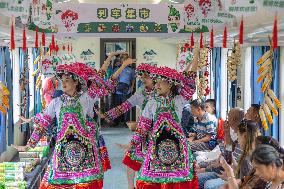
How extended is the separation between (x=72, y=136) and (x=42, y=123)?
331mm

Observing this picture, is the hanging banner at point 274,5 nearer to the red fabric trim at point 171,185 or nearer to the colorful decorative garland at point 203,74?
the red fabric trim at point 171,185

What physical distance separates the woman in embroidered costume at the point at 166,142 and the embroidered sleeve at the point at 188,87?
0.12 metres

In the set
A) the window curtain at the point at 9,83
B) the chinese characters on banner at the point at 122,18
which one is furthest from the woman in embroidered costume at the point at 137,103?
the window curtain at the point at 9,83

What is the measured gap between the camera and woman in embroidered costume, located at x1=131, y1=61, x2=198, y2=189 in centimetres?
629

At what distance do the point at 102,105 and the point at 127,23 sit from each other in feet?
28.2

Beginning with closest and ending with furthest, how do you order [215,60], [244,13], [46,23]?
[244,13] < [46,23] < [215,60]

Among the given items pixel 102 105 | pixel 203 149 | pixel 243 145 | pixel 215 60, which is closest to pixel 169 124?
pixel 243 145

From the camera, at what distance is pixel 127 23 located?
9.50 m

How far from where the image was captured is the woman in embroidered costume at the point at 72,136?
6.01 metres

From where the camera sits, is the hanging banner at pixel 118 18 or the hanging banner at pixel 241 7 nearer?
the hanging banner at pixel 241 7

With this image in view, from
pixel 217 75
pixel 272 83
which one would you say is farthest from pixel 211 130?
pixel 217 75

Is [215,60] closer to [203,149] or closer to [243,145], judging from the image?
[203,149]

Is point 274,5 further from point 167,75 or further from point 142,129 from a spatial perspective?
point 142,129

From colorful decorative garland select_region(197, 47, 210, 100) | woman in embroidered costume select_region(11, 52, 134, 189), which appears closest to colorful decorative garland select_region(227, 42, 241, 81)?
woman in embroidered costume select_region(11, 52, 134, 189)
